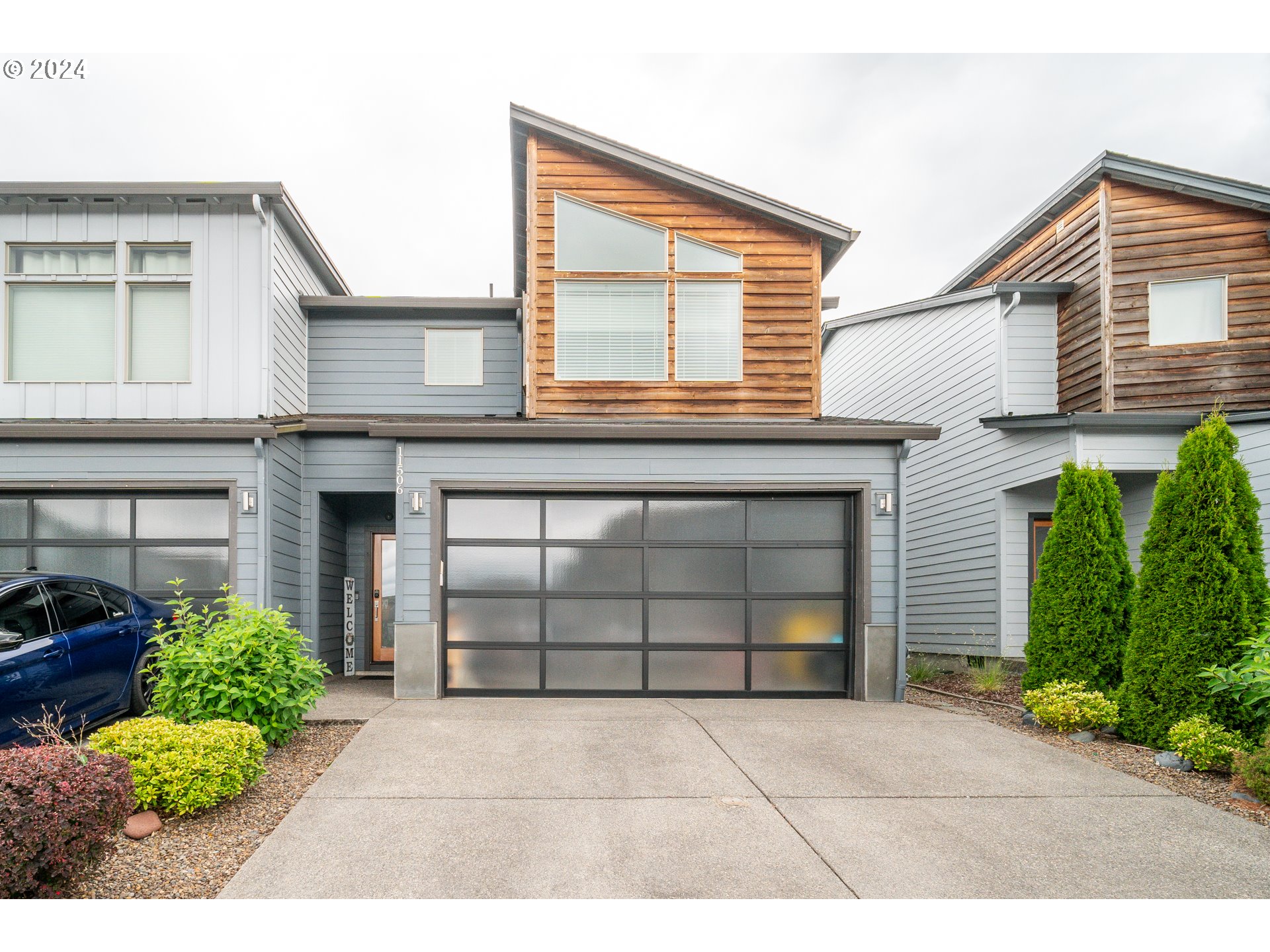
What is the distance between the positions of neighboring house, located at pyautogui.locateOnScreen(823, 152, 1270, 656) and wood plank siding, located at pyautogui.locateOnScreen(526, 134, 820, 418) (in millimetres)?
2331

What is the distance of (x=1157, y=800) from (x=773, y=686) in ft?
13.4

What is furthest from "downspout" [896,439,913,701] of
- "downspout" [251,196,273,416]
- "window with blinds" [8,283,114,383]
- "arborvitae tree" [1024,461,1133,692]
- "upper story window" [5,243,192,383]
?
"window with blinds" [8,283,114,383]

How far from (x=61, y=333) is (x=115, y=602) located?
4620 mm

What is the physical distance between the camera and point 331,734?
22.0 feet

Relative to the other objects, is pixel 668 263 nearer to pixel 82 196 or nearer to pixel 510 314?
pixel 510 314

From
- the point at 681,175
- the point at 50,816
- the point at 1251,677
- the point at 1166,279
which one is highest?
the point at 681,175

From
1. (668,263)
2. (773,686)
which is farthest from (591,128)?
(773,686)

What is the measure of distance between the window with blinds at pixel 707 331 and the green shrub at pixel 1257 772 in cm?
620

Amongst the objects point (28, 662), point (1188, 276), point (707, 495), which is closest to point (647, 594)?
point (707, 495)

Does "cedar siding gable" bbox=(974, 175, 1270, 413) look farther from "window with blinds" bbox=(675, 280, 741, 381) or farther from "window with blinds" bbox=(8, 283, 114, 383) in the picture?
"window with blinds" bbox=(8, 283, 114, 383)

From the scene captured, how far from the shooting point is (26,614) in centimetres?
573

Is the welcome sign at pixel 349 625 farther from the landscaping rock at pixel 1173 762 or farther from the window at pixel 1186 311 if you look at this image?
the window at pixel 1186 311

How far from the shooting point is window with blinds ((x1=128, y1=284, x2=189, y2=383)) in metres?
9.48

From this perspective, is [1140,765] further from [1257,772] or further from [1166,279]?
[1166,279]
